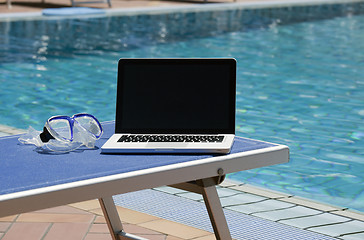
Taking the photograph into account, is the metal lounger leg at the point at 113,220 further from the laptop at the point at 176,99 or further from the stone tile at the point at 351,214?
the stone tile at the point at 351,214

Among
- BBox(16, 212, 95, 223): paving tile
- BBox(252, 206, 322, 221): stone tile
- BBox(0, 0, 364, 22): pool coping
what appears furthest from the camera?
BBox(0, 0, 364, 22): pool coping

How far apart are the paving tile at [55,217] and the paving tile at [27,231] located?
0.23 feet

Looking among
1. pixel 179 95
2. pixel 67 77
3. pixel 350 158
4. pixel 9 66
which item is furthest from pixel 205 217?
pixel 9 66

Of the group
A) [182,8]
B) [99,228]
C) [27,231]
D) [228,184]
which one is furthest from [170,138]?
[182,8]

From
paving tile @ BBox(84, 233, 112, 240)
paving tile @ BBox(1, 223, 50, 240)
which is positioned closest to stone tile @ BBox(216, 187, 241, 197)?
paving tile @ BBox(84, 233, 112, 240)

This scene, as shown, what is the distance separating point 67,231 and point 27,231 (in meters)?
0.19

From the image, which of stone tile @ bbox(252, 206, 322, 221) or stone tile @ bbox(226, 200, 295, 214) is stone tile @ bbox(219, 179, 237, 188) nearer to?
stone tile @ bbox(226, 200, 295, 214)

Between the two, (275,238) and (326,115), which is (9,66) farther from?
(275,238)

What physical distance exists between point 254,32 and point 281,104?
660cm

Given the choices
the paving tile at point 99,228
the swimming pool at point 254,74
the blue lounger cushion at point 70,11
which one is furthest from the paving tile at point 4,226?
the blue lounger cushion at point 70,11

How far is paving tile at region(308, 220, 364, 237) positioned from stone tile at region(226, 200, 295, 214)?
379 mm

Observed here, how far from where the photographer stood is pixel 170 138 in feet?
8.27

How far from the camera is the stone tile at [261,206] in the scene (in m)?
3.95

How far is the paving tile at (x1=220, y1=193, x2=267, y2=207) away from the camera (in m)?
4.07
